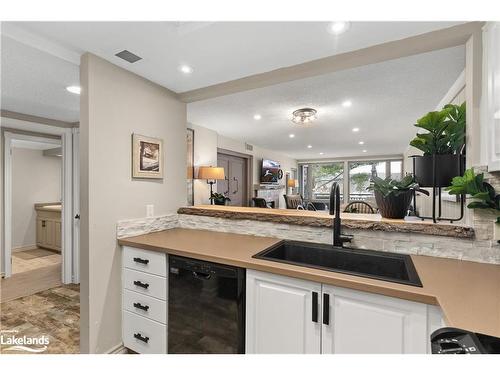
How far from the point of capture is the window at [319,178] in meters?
8.93

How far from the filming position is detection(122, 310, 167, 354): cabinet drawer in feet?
5.39

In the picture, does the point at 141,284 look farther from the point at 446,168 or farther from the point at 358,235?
the point at 446,168

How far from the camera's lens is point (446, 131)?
1.47 m

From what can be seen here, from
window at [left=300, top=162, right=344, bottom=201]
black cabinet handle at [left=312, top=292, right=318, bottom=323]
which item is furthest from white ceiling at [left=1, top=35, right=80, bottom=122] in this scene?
window at [left=300, top=162, right=344, bottom=201]

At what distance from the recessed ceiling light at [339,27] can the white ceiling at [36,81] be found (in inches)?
74.8

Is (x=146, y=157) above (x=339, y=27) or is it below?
below

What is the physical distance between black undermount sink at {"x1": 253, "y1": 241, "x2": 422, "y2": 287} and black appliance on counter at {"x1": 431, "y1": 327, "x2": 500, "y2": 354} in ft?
2.18

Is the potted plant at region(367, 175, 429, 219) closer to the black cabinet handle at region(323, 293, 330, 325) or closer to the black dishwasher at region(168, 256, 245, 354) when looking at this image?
the black cabinet handle at region(323, 293, 330, 325)

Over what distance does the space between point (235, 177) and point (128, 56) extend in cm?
374

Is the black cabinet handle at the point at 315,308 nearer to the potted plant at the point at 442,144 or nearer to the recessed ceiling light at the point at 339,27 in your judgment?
the potted plant at the point at 442,144

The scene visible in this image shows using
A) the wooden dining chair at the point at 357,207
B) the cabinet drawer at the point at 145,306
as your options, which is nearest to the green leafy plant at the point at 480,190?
the cabinet drawer at the point at 145,306

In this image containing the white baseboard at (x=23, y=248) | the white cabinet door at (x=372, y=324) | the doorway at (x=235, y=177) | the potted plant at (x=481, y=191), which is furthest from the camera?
the doorway at (x=235, y=177)

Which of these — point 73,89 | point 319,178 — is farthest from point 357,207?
point 319,178
